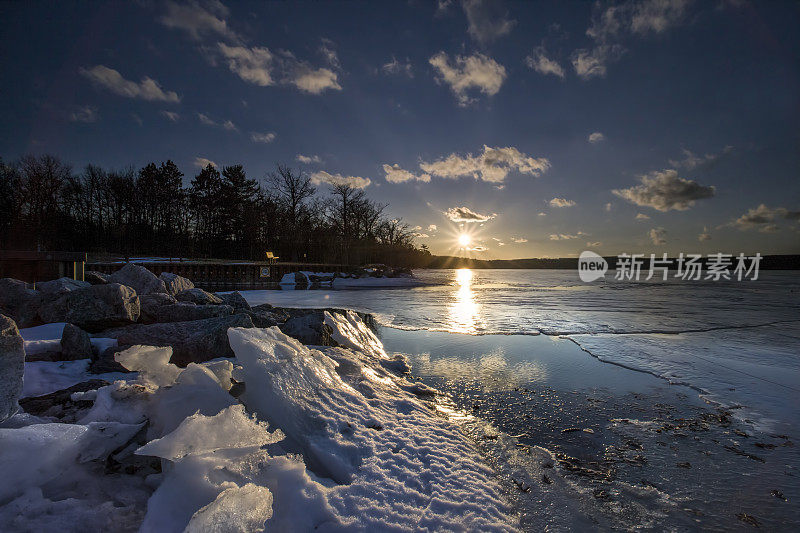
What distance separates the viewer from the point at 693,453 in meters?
2.00

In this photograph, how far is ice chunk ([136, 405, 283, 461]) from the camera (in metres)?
1.16

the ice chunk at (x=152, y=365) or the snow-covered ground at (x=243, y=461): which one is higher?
the ice chunk at (x=152, y=365)

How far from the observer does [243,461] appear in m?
1.34

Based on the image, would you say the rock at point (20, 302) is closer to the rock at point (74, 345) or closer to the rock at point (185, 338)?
the rock at point (185, 338)

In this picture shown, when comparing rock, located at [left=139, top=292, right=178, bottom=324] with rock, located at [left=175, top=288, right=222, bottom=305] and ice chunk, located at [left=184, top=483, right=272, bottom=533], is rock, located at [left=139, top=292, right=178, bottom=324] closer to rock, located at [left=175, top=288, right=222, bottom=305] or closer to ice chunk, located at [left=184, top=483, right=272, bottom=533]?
rock, located at [left=175, top=288, right=222, bottom=305]

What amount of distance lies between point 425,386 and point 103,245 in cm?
4265

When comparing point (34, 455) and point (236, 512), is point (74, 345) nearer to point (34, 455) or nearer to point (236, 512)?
point (34, 455)

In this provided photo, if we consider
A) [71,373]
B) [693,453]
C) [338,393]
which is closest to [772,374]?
[693,453]

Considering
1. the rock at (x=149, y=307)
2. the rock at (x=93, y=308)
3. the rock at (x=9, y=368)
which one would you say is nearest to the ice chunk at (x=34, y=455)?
the rock at (x=9, y=368)

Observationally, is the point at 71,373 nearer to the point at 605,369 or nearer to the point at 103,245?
the point at 605,369

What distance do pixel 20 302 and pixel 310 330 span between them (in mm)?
3906

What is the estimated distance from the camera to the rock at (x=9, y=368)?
5.06 ft

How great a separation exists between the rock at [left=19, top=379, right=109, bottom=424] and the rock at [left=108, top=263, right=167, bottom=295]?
4.36 meters

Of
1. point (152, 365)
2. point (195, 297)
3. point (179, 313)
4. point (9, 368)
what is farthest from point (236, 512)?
point (195, 297)
